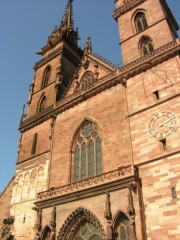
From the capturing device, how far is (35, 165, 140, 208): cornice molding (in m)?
10.9

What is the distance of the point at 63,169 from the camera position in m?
14.7

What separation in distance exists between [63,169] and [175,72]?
7802mm

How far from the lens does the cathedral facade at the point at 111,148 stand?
411 inches

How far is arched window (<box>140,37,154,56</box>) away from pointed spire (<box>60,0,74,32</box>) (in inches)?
480

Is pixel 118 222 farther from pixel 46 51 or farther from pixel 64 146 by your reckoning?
pixel 46 51

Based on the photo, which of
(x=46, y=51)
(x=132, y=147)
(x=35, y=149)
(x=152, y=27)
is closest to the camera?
(x=132, y=147)

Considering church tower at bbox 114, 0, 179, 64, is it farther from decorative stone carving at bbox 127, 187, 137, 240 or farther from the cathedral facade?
decorative stone carving at bbox 127, 187, 137, 240

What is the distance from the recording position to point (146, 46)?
52.2 ft

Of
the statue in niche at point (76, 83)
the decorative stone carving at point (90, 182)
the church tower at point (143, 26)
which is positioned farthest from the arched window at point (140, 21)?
the decorative stone carving at point (90, 182)

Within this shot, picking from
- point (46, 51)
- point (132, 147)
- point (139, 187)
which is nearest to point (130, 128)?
point (132, 147)

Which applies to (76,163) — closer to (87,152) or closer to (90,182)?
(87,152)

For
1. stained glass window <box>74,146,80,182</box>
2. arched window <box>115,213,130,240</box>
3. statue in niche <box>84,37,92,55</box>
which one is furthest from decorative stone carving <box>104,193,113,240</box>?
statue in niche <box>84,37,92,55</box>

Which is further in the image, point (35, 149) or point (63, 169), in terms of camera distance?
point (35, 149)

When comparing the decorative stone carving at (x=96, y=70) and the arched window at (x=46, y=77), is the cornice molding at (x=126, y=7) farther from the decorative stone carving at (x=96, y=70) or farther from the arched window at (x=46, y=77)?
the arched window at (x=46, y=77)
